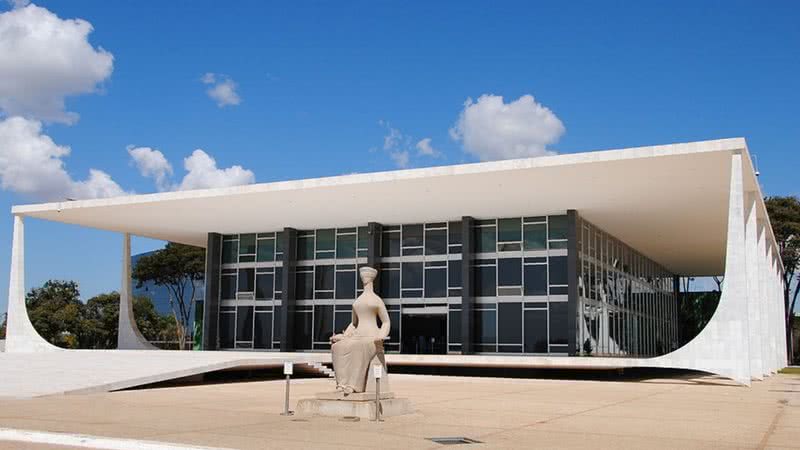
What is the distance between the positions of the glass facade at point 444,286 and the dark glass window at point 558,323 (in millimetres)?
41

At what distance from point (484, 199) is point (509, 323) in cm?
626

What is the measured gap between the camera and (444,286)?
35531 mm

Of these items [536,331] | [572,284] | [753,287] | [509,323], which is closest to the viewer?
[753,287]

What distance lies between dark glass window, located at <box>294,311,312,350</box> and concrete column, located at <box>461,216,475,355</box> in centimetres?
820

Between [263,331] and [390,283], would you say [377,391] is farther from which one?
[263,331]

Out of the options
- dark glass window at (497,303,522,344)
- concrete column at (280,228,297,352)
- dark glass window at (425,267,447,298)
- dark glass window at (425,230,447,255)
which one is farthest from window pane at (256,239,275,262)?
dark glass window at (497,303,522,344)

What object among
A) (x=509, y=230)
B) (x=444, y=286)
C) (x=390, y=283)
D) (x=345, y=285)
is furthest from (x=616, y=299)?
(x=345, y=285)

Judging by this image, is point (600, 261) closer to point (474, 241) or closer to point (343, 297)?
point (474, 241)

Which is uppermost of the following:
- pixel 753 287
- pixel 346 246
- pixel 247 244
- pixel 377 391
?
pixel 247 244

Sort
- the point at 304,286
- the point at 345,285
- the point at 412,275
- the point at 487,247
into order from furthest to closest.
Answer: the point at 304,286
the point at 345,285
the point at 412,275
the point at 487,247

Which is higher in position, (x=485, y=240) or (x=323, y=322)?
(x=485, y=240)

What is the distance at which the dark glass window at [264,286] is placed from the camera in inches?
1565

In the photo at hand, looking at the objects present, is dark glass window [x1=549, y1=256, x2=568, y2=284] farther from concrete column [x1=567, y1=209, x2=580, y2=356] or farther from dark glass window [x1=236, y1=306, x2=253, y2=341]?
dark glass window [x1=236, y1=306, x2=253, y2=341]

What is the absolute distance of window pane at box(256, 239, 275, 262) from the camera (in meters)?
40.0
